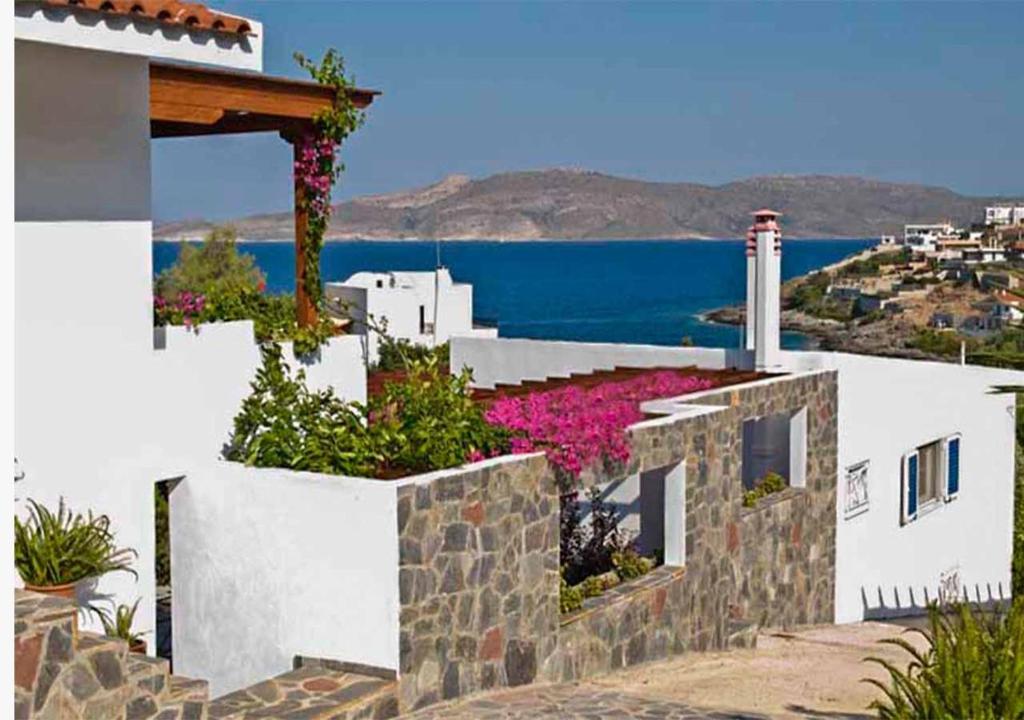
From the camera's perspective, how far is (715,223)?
17162 cm

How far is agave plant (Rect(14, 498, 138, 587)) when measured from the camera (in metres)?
9.48

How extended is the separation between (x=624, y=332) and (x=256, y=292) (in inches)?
4106

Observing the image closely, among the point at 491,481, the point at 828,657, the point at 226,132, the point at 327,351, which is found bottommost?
the point at 828,657

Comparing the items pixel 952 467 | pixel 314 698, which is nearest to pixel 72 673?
pixel 314 698

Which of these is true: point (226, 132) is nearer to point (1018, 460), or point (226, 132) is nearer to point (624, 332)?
point (1018, 460)

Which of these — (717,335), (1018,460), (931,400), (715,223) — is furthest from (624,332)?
(931,400)

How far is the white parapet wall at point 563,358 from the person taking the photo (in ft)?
63.6

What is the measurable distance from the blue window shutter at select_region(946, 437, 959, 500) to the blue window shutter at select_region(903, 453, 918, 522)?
122 centimetres

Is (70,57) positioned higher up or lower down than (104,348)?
higher up

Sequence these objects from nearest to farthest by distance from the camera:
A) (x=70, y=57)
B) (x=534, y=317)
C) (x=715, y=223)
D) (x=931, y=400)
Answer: (x=70, y=57)
(x=931, y=400)
(x=534, y=317)
(x=715, y=223)

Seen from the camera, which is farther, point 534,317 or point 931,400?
point 534,317

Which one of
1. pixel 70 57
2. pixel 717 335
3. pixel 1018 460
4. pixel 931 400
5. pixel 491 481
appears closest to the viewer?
pixel 70 57

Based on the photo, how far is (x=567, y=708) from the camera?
10555 mm

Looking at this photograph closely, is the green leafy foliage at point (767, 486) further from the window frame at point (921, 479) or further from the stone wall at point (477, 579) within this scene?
the stone wall at point (477, 579)
